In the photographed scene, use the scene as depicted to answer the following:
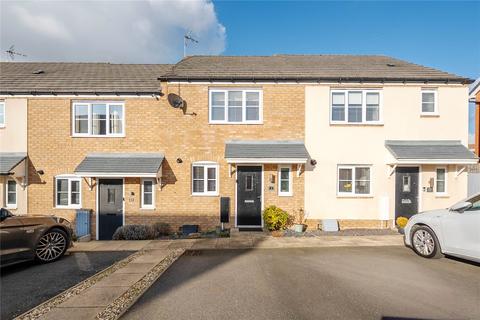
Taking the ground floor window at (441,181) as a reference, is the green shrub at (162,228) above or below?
below

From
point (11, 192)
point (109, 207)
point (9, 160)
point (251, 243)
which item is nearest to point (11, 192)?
point (11, 192)

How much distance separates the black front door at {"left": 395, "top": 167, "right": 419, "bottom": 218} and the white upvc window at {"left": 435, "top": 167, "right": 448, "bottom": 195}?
0.83 metres

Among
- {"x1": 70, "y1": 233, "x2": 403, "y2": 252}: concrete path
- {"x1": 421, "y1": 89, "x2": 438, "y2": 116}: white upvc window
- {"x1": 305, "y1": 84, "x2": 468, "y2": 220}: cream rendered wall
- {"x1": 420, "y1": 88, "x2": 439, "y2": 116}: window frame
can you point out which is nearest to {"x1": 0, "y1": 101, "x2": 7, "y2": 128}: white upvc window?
{"x1": 70, "y1": 233, "x2": 403, "y2": 252}: concrete path

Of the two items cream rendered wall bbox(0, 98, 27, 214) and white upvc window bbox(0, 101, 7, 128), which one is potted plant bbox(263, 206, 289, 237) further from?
white upvc window bbox(0, 101, 7, 128)

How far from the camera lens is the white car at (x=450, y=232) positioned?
18.2 feet

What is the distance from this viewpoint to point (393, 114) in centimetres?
1068

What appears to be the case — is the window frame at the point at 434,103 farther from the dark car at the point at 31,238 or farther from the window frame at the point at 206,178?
the dark car at the point at 31,238

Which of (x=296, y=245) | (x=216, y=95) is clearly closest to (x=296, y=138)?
(x=216, y=95)

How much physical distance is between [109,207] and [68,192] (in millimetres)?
1745

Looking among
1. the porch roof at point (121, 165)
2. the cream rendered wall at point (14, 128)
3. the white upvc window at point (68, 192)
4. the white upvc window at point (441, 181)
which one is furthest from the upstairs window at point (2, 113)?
the white upvc window at point (441, 181)

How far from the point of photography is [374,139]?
10672 mm

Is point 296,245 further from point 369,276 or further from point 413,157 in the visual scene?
point 413,157

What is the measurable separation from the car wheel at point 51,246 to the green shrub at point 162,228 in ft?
12.1

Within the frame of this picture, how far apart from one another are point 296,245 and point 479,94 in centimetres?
1669
